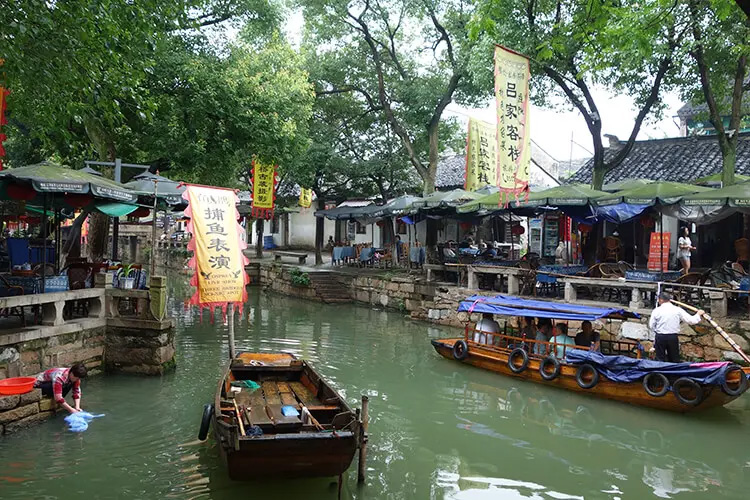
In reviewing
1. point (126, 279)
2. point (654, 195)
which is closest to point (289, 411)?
point (126, 279)

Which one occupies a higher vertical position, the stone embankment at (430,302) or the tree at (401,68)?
the tree at (401,68)

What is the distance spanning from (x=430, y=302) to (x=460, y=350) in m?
6.33

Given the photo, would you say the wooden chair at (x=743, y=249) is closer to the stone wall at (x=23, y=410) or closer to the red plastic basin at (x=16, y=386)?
the stone wall at (x=23, y=410)

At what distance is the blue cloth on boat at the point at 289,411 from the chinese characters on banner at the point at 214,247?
286 cm

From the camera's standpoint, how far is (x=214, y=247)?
32.9 ft

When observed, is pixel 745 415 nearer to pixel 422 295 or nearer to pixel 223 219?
pixel 223 219

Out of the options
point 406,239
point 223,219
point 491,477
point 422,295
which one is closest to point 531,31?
point 422,295

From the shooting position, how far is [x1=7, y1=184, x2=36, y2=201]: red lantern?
10.0m

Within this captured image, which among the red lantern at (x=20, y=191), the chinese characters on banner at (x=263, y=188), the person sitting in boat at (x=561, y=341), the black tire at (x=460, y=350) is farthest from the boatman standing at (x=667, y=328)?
the chinese characters on banner at (x=263, y=188)

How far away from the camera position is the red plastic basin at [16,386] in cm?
803

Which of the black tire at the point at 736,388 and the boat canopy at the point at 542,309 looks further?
the boat canopy at the point at 542,309

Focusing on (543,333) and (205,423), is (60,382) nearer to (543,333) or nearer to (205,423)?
(205,423)

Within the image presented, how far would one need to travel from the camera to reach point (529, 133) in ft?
44.8

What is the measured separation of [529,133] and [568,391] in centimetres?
599
